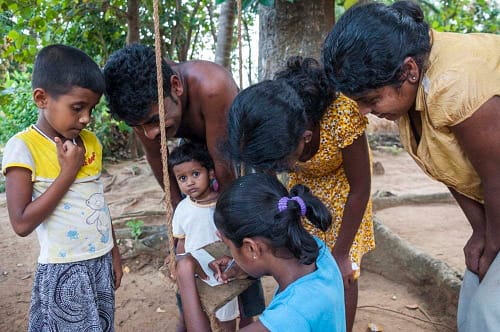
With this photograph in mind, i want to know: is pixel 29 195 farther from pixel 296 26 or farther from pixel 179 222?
pixel 296 26

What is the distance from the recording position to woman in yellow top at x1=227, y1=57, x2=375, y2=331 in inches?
49.4

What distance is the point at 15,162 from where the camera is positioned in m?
1.36

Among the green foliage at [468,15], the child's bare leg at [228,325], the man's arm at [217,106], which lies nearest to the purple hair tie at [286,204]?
the man's arm at [217,106]

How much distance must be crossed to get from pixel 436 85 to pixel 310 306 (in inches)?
26.9

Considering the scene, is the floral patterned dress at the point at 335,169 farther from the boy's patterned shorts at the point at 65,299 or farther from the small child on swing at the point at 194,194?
the boy's patterned shorts at the point at 65,299

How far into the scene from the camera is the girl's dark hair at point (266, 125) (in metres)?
1.24

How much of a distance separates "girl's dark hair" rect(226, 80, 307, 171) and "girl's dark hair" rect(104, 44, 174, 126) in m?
0.31

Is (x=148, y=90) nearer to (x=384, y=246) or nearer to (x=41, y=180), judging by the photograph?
(x=41, y=180)

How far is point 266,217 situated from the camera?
3.97ft

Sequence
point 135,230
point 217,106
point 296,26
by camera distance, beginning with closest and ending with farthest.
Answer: point 217,106 → point 296,26 → point 135,230

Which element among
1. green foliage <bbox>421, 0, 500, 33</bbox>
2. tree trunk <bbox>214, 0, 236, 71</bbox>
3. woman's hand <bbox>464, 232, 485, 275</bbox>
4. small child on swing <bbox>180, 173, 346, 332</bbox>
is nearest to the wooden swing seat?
small child on swing <bbox>180, 173, 346, 332</bbox>

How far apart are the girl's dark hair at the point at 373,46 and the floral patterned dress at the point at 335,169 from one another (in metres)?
0.27

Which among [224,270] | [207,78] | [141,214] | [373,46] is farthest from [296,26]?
[141,214]

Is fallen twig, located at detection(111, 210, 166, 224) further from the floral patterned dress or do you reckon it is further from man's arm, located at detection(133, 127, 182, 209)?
the floral patterned dress
